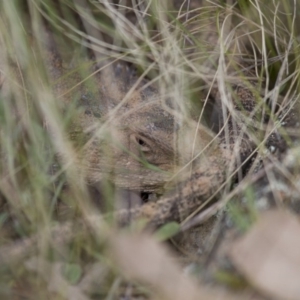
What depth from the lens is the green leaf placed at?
1.31m

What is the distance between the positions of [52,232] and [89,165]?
0.23 meters

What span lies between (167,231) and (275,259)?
1.25 feet

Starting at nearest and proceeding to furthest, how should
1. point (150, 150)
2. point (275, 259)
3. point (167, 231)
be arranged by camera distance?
point (275, 259), point (167, 231), point (150, 150)

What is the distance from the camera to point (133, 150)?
5.02ft

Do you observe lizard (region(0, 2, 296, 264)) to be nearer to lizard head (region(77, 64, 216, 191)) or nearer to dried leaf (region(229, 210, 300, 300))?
lizard head (region(77, 64, 216, 191))

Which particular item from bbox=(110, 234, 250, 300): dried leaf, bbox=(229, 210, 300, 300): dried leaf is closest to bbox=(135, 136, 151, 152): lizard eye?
bbox=(110, 234, 250, 300): dried leaf

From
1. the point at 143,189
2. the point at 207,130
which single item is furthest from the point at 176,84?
the point at 143,189

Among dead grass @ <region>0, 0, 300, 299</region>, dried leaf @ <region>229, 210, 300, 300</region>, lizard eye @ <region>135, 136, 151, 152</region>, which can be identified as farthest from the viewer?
lizard eye @ <region>135, 136, 151, 152</region>

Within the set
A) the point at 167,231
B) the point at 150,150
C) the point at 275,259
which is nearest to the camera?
the point at 275,259

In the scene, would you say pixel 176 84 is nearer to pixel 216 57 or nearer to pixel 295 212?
pixel 216 57

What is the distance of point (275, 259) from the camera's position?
3.25ft

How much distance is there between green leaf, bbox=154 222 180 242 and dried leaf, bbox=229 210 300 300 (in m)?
0.28

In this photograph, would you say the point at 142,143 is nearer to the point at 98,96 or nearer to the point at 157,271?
the point at 98,96

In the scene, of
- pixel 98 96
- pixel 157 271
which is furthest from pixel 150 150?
pixel 157 271
